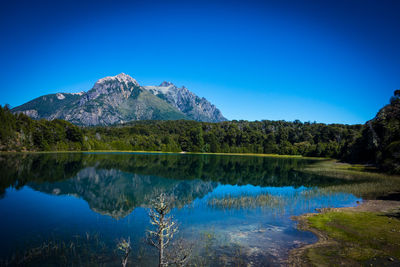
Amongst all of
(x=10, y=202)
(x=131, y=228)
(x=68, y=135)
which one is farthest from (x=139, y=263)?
(x=68, y=135)

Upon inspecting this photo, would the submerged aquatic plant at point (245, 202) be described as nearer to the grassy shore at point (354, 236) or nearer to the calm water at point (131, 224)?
the calm water at point (131, 224)

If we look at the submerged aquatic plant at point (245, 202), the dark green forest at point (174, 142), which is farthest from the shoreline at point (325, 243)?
the dark green forest at point (174, 142)

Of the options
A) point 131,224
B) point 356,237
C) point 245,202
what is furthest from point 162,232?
point 245,202

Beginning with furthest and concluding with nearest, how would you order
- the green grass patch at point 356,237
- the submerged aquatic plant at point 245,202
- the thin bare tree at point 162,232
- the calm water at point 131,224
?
the submerged aquatic plant at point 245,202 → the calm water at point 131,224 → the green grass patch at point 356,237 → the thin bare tree at point 162,232

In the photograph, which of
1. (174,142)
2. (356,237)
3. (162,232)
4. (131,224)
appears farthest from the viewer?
(174,142)

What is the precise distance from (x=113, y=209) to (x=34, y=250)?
1118 centimetres

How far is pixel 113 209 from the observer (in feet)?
84.9

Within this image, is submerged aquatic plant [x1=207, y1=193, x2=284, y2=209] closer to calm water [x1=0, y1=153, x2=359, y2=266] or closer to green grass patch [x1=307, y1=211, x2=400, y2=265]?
calm water [x1=0, y1=153, x2=359, y2=266]

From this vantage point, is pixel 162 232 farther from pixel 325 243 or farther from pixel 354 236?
pixel 354 236

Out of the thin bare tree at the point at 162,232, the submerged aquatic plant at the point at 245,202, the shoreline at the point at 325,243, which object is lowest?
the submerged aquatic plant at the point at 245,202

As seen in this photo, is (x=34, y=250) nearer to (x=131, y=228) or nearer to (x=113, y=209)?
(x=131, y=228)

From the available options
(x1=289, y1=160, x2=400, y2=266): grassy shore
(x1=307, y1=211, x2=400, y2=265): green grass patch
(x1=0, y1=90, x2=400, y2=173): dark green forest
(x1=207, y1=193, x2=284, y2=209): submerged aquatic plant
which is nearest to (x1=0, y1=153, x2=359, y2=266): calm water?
(x1=207, y1=193, x2=284, y2=209): submerged aquatic plant

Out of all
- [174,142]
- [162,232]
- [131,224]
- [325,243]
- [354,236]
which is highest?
[174,142]

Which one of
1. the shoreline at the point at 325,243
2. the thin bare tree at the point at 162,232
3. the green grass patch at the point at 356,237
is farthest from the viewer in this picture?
the green grass patch at the point at 356,237
